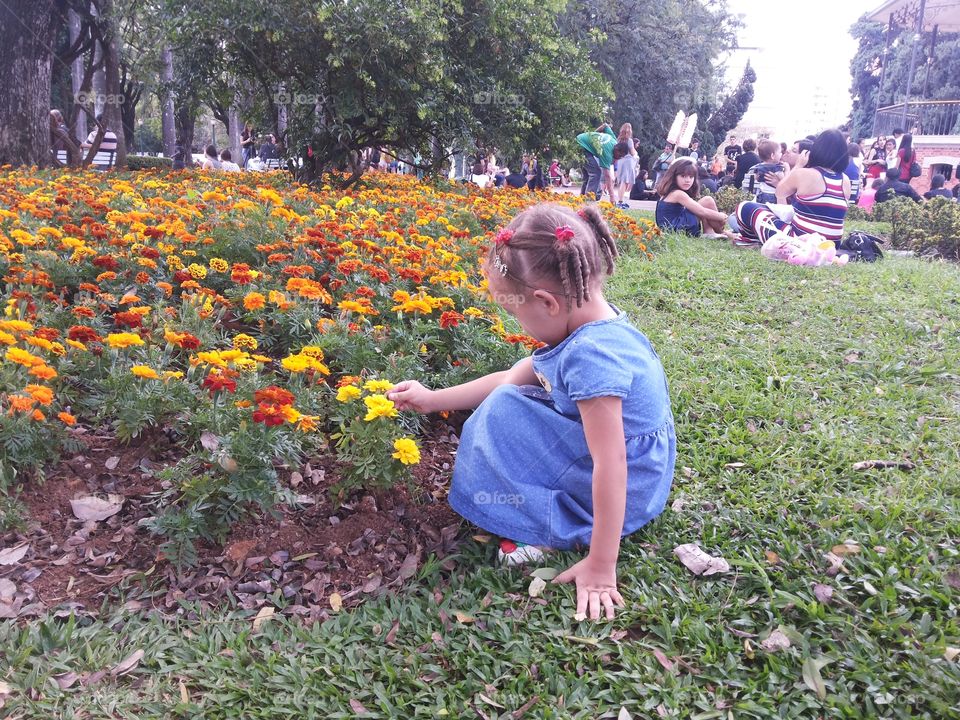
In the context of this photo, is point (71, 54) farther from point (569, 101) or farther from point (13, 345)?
point (13, 345)

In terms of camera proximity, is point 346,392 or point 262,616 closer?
point 262,616

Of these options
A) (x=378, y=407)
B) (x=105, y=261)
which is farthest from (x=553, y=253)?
(x=105, y=261)

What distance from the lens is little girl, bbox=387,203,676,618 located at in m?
2.00

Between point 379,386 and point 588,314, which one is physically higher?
point 588,314

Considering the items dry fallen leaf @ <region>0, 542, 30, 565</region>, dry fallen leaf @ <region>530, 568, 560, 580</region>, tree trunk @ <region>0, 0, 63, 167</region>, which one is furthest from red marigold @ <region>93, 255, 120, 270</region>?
tree trunk @ <region>0, 0, 63, 167</region>

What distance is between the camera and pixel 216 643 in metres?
2.02

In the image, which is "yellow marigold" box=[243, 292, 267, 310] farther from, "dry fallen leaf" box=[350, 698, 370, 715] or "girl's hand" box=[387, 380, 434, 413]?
"dry fallen leaf" box=[350, 698, 370, 715]

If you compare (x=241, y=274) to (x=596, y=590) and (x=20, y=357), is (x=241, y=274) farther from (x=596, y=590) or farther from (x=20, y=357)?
(x=596, y=590)

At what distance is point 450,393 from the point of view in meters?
2.59

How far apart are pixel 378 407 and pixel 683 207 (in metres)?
7.71

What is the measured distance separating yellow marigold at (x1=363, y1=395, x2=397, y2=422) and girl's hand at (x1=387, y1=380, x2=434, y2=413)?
6.6 inches

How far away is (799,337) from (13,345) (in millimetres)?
4094

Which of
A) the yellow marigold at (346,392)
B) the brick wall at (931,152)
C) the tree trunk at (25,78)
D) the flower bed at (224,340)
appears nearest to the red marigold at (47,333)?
the flower bed at (224,340)

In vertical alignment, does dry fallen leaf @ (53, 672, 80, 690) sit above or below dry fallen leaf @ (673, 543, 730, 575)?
below
